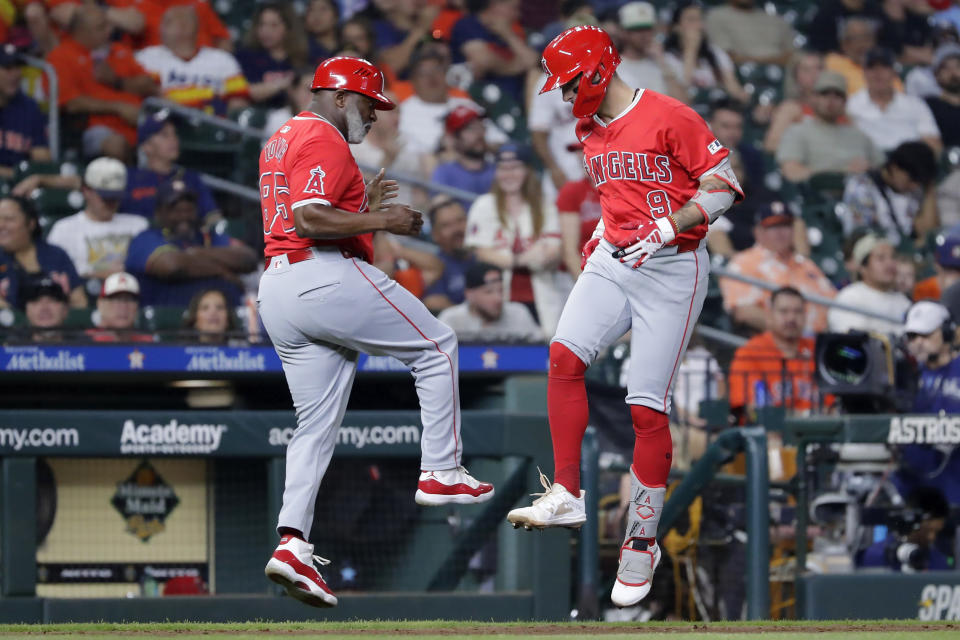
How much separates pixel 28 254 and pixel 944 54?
8617 mm

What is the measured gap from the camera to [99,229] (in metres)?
9.30

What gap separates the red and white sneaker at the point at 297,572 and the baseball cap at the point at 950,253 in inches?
229

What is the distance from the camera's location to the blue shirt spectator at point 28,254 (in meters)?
8.77

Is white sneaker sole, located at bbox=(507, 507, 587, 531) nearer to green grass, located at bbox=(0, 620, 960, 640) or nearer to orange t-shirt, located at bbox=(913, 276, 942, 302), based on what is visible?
green grass, located at bbox=(0, 620, 960, 640)

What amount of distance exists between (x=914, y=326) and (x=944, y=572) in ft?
4.55

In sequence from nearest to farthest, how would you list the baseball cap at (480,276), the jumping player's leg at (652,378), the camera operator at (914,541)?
the jumping player's leg at (652,378) < the camera operator at (914,541) < the baseball cap at (480,276)

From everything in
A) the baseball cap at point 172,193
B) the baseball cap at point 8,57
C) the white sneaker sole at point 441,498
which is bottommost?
the white sneaker sole at point 441,498

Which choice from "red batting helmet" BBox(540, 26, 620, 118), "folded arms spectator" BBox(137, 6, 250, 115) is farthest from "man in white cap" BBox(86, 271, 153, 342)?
"red batting helmet" BBox(540, 26, 620, 118)

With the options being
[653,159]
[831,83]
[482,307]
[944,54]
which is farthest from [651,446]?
[944,54]

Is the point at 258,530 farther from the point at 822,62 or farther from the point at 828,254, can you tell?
the point at 822,62

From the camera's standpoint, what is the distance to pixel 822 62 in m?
13.1

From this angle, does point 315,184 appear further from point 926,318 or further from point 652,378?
point 926,318

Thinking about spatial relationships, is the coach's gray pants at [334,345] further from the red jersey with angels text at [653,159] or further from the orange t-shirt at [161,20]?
the orange t-shirt at [161,20]

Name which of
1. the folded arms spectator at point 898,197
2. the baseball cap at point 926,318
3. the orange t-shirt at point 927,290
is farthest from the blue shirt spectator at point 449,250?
the folded arms spectator at point 898,197
